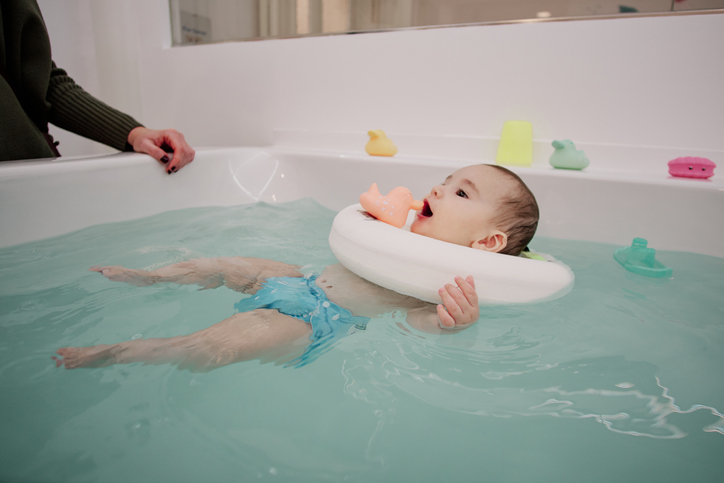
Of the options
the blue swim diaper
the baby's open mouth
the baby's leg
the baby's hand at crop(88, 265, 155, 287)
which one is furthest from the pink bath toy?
the baby's hand at crop(88, 265, 155, 287)

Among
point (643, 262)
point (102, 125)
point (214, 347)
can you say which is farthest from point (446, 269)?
point (102, 125)

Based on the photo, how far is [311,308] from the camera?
0.90 meters

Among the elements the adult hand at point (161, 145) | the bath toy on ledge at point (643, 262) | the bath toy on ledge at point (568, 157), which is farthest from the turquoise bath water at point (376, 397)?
the bath toy on ledge at point (568, 157)

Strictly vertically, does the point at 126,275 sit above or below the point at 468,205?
below

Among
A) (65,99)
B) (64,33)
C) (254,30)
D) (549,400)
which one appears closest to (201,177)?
(65,99)

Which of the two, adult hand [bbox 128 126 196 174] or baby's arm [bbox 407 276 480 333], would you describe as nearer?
baby's arm [bbox 407 276 480 333]

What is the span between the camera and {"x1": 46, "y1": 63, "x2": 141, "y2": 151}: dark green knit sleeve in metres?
1.45

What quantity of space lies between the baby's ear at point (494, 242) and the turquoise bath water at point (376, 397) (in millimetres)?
156

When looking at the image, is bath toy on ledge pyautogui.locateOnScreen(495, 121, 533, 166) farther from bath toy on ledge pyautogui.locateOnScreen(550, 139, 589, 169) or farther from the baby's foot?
the baby's foot

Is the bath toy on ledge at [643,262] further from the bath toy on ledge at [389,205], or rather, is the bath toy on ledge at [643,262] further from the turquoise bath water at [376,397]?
the bath toy on ledge at [389,205]

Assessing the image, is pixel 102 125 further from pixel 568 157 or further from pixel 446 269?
pixel 568 157

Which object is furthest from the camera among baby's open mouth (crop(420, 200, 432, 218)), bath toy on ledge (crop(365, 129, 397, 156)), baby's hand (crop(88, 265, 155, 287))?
bath toy on ledge (crop(365, 129, 397, 156))

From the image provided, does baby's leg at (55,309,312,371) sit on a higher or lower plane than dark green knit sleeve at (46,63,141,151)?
lower

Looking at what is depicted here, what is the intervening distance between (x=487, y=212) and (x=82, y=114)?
57.7 inches
